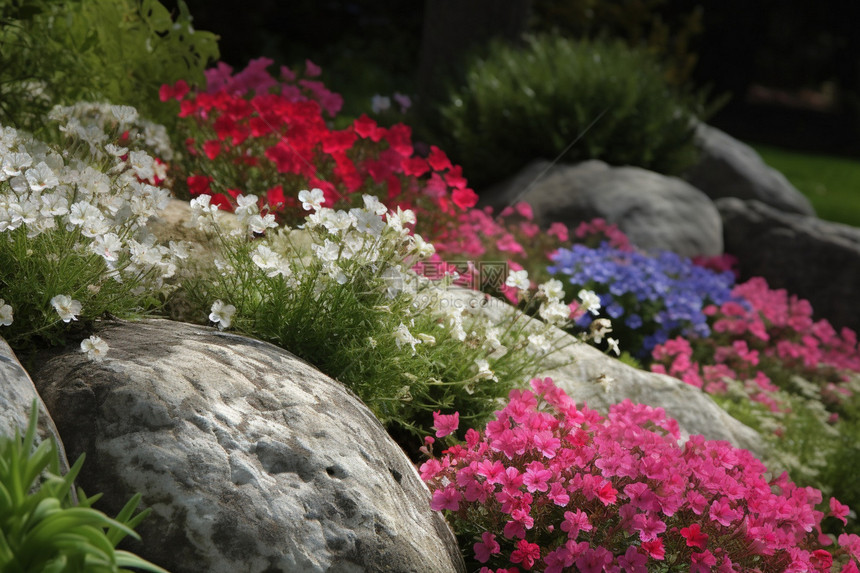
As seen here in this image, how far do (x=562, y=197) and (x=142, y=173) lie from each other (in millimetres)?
4127

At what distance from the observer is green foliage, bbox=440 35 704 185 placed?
6.84m

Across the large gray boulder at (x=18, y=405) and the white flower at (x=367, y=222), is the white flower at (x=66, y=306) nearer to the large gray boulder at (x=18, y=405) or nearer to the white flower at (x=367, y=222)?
the large gray boulder at (x=18, y=405)

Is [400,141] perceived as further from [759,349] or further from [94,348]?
[759,349]

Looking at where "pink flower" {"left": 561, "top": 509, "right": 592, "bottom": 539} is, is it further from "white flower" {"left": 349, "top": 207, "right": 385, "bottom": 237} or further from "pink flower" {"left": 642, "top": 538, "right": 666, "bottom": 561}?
"white flower" {"left": 349, "top": 207, "right": 385, "bottom": 237}

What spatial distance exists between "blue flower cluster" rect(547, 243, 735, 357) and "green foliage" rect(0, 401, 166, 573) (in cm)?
354

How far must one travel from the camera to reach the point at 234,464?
6.91ft

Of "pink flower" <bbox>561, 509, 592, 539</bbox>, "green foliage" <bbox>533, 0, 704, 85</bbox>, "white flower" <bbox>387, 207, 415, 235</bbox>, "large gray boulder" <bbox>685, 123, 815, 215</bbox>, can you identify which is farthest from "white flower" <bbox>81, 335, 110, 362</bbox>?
"green foliage" <bbox>533, 0, 704, 85</bbox>

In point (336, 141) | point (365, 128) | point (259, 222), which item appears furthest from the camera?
point (365, 128)

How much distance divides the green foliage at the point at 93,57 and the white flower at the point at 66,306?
2.60 meters

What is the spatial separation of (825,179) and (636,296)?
482 inches

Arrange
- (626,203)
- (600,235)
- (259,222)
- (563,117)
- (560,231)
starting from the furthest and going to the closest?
(563,117), (626,203), (600,235), (560,231), (259,222)

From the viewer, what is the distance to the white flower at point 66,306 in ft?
7.29

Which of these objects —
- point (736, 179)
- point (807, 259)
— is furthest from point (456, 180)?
point (736, 179)

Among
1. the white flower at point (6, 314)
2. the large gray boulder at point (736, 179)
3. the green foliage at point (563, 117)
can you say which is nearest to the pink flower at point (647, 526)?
the white flower at point (6, 314)
